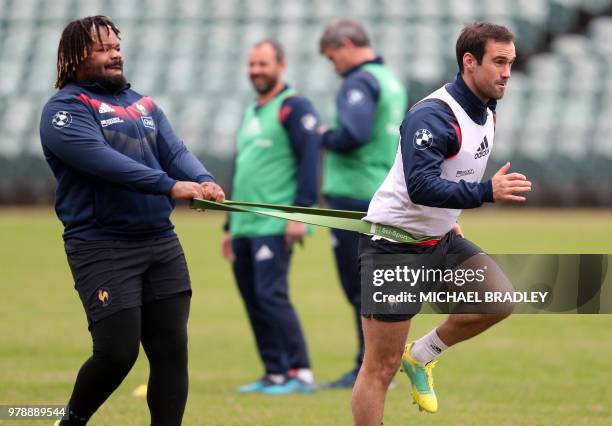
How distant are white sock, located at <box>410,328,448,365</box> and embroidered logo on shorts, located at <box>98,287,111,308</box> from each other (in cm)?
166

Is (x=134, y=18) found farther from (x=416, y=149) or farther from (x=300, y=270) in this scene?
(x=416, y=149)

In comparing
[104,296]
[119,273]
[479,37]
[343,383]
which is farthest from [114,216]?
[343,383]

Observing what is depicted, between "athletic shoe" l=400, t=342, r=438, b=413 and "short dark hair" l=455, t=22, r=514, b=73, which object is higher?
"short dark hair" l=455, t=22, r=514, b=73

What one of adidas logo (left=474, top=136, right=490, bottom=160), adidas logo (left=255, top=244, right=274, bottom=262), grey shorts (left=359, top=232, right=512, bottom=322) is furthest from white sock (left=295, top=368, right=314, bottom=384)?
adidas logo (left=474, top=136, right=490, bottom=160)

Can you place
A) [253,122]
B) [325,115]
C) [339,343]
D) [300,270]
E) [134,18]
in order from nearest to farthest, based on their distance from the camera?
[253,122], [339,343], [300,270], [325,115], [134,18]

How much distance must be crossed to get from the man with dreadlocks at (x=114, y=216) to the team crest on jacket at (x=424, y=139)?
3.42 feet

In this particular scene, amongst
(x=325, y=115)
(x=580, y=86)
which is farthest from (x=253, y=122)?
(x=580, y=86)

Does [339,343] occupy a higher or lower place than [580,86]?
lower

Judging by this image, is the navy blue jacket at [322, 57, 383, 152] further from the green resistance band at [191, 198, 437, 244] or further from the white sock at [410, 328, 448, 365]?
the white sock at [410, 328, 448, 365]

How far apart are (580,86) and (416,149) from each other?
24.1 meters

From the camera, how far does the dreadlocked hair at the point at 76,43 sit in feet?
19.3

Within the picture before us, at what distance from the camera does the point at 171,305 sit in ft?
19.8

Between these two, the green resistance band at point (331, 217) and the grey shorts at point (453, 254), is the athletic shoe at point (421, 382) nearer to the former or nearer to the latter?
the grey shorts at point (453, 254)

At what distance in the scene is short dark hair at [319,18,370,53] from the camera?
9070 mm
